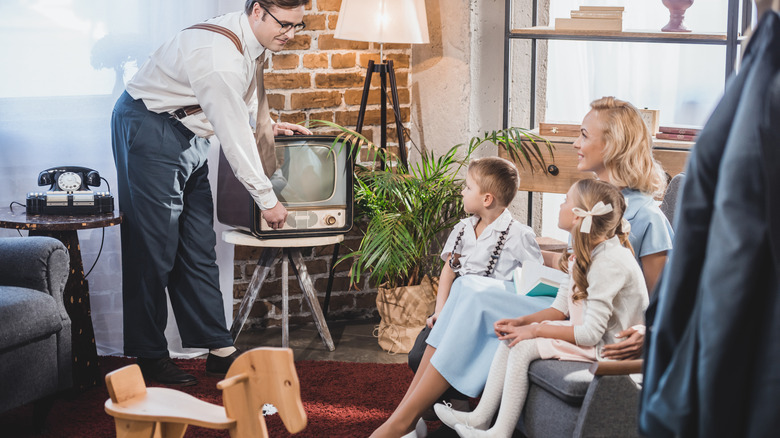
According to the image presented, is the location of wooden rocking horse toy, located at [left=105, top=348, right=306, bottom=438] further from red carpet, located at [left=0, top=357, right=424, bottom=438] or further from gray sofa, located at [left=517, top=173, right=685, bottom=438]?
Result: red carpet, located at [left=0, top=357, right=424, bottom=438]

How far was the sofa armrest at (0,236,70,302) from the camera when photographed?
2633 millimetres

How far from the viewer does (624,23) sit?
11.6 feet

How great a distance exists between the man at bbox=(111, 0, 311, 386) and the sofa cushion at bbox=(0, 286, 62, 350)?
0.44 meters

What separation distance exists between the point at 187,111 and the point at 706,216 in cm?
224

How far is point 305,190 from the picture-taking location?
3.20 m

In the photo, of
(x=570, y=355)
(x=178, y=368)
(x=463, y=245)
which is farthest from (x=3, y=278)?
(x=570, y=355)

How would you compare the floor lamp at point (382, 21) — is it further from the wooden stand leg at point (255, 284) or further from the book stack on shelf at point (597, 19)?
the wooden stand leg at point (255, 284)

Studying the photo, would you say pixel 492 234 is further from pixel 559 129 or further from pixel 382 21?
pixel 382 21

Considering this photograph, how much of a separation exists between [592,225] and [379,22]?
1635mm

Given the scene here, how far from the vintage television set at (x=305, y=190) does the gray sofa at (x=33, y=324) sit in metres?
0.71

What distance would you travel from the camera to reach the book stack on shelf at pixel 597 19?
323 centimetres

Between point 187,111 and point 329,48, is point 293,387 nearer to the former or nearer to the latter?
point 187,111

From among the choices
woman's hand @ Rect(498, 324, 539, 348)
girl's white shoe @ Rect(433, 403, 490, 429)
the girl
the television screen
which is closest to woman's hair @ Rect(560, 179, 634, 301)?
the girl

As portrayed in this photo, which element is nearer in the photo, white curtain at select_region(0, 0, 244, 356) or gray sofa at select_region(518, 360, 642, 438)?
gray sofa at select_region(518, 360, 642, 438)
